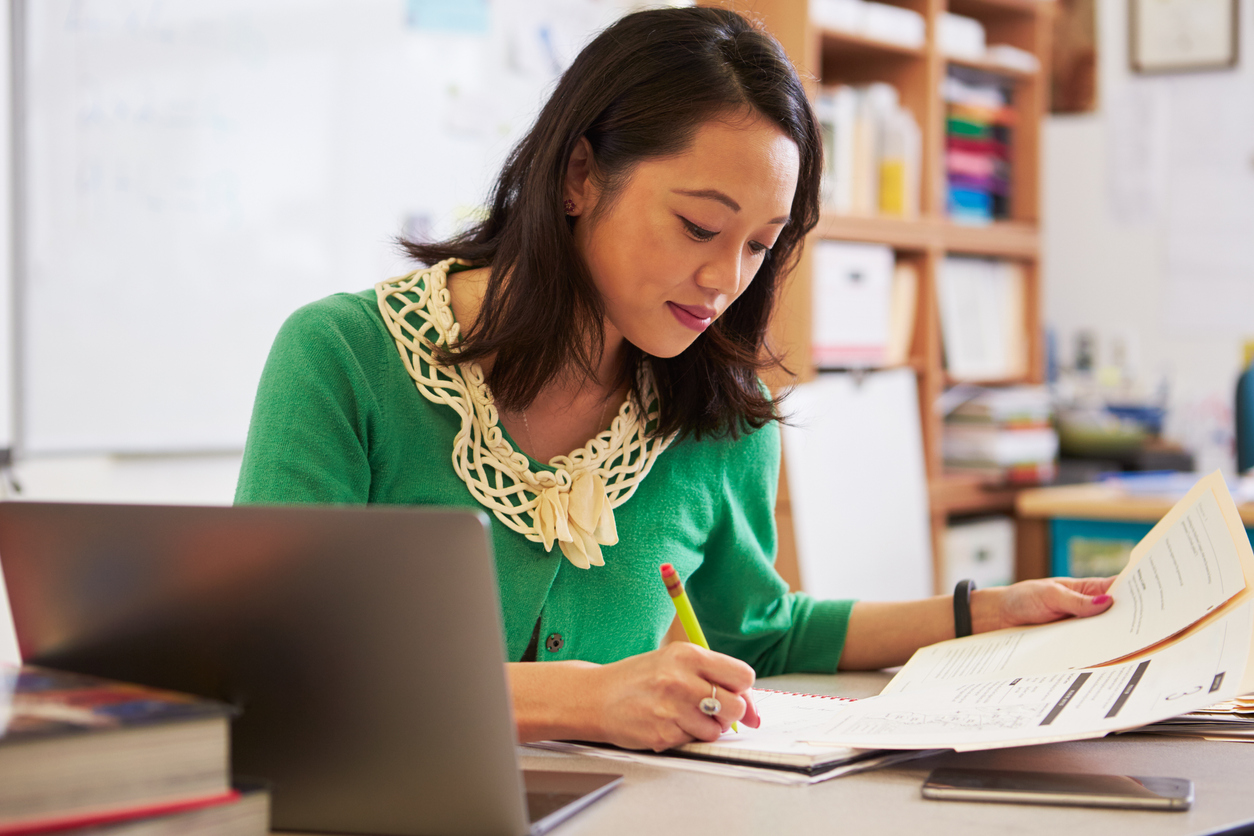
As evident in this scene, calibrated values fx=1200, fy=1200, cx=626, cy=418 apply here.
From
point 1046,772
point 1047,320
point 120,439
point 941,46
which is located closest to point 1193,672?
point 1046,772

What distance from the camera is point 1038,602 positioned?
1075mm

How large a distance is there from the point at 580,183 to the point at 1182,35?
3097 millimetres

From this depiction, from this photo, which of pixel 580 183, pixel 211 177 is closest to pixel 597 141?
pixel 580 183

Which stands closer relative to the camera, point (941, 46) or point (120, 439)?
point (120, 439)

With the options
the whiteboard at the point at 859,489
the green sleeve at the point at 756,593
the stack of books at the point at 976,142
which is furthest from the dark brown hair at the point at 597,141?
the stack of books at the point at 976,142

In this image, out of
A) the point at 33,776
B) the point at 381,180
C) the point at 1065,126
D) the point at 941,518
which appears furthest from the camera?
the point at 1065,126

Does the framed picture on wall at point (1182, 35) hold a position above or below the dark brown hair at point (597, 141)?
above

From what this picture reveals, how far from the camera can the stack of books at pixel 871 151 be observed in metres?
2.96

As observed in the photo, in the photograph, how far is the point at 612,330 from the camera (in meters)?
1.22

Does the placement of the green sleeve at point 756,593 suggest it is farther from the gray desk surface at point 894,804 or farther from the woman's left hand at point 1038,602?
the gray desk surface at point 894,804

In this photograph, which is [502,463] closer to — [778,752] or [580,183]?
[580,183]

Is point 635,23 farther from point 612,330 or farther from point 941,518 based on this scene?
point 941,518

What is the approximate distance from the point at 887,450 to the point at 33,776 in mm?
2381

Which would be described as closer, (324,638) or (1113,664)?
(324,638)
